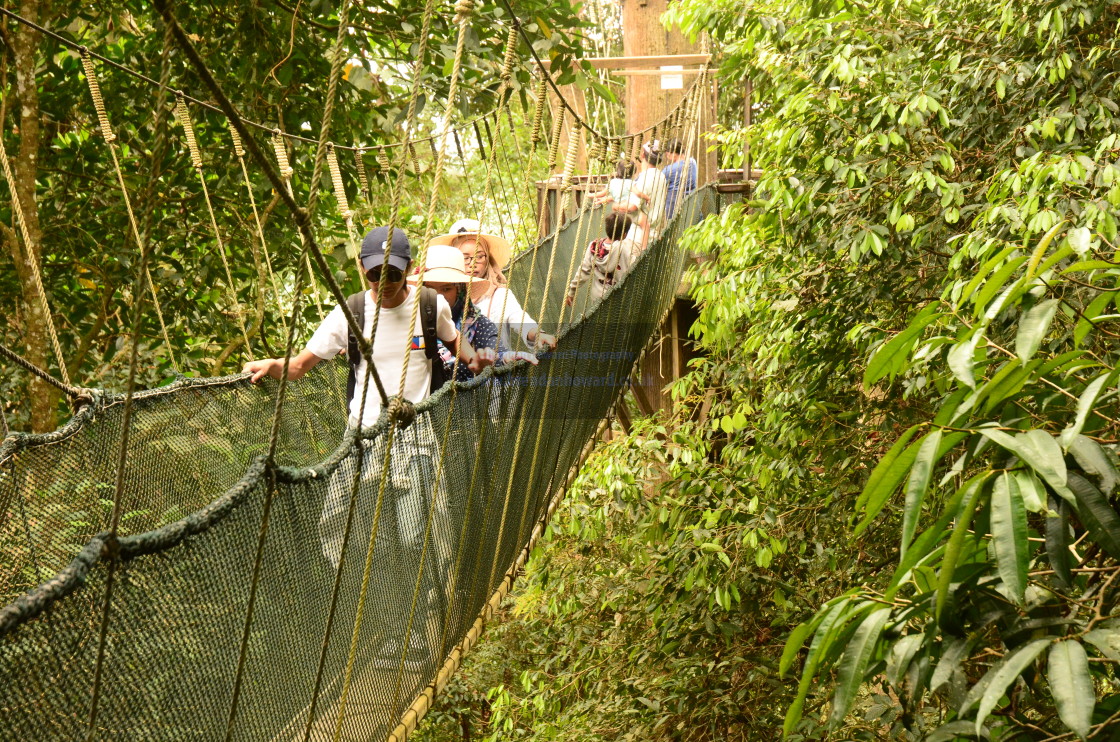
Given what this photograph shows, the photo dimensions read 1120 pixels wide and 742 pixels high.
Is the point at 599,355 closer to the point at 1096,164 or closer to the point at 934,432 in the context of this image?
the point at 1096,164

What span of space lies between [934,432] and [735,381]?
2872 mm

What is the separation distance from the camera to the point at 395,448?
1790 millimetres

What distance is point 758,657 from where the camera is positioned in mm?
3639

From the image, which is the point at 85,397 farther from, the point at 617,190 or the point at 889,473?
the point at 617,190

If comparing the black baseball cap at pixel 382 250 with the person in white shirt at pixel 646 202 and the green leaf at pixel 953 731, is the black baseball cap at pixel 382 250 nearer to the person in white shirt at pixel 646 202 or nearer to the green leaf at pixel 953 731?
the green leaf at pixel 953 731

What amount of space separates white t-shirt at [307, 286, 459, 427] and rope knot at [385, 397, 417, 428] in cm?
41

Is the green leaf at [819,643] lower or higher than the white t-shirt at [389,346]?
lower

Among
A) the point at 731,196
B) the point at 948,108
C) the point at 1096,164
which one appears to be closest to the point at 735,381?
the point at 948,108

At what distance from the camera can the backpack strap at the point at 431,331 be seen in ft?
7.46

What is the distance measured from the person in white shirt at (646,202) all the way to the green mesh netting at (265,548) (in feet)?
3.04

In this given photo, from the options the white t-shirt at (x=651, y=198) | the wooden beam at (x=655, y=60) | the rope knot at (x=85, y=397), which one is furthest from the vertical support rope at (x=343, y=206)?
the wooden beam at (x=655, y=60)

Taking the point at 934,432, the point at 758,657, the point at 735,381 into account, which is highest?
the point at 934,432

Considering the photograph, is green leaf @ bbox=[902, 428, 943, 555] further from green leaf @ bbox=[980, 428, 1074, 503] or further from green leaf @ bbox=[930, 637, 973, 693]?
green leaf @ bbox=[930, 637, 973, 693]

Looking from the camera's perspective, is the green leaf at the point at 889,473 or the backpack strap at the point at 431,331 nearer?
the green leaf at the point at 889,473
